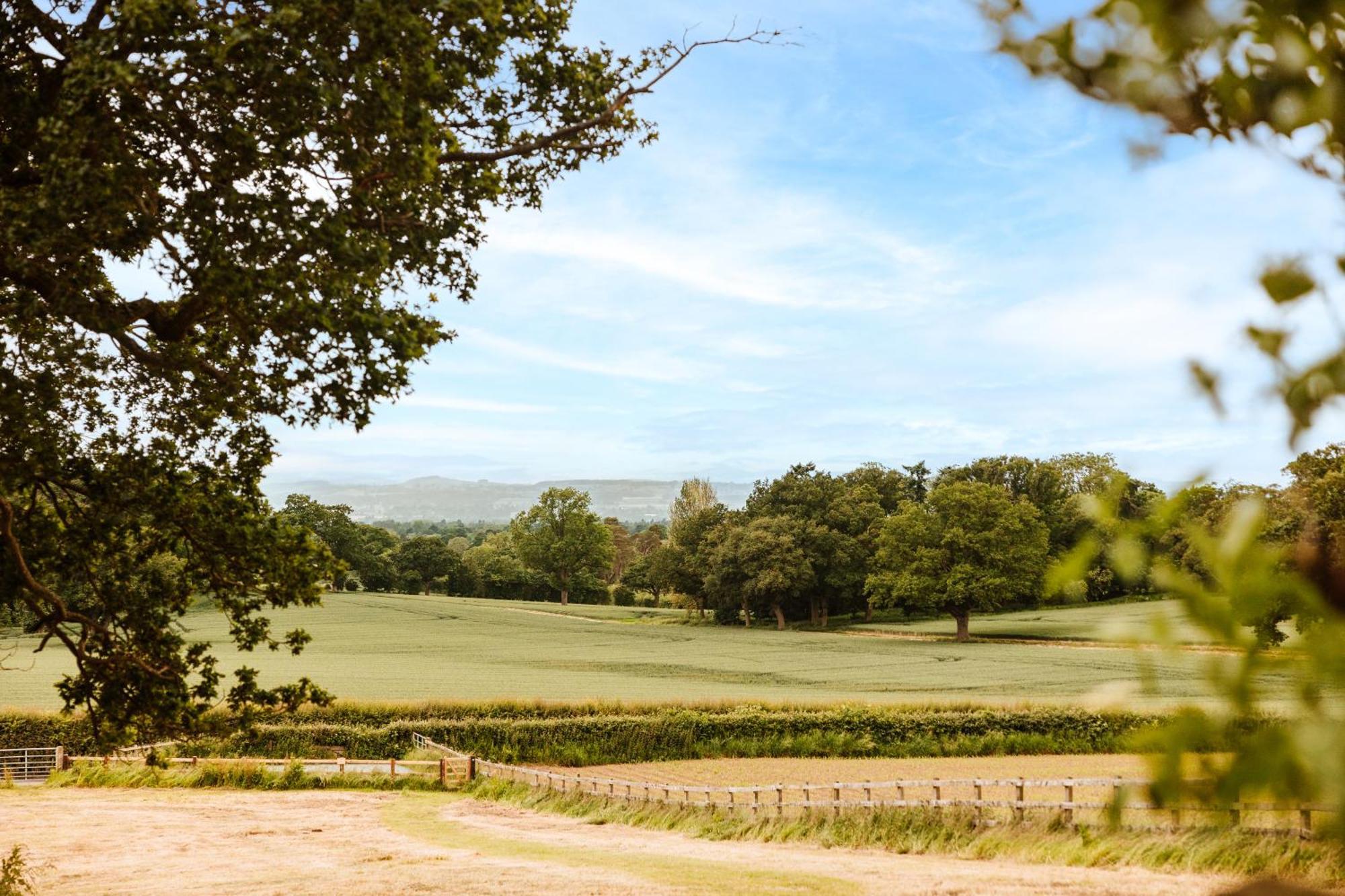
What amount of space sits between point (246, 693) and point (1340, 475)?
2587cm

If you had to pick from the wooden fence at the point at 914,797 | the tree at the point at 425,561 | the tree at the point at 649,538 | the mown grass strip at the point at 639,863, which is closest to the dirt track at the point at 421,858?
the mown grass strip at the point at 639,863

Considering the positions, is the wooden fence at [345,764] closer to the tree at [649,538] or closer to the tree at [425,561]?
the tree at [425,561]

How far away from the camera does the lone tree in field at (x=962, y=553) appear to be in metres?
72.6

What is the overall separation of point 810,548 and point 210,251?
7757 centimetres

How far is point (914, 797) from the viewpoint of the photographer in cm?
2891

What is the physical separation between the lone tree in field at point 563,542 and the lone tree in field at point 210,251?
111488mm

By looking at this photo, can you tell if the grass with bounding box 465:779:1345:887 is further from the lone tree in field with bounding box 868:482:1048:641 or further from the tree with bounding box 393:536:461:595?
the tree with bounding box 393:536:461:595

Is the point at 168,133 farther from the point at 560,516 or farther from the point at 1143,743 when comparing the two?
the point at 560,516

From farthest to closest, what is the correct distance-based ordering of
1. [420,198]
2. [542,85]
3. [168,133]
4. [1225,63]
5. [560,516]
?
[560,516], [542,85], [420,198], [168,133], [1225,63]

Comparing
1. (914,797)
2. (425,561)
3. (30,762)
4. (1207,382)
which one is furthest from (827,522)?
(1207,382)

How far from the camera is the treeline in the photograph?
7431 cm

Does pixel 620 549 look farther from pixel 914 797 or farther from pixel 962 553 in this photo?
pixel 914 797

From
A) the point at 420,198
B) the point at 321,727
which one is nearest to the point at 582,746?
the point at 321,727

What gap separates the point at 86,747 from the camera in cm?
4103
